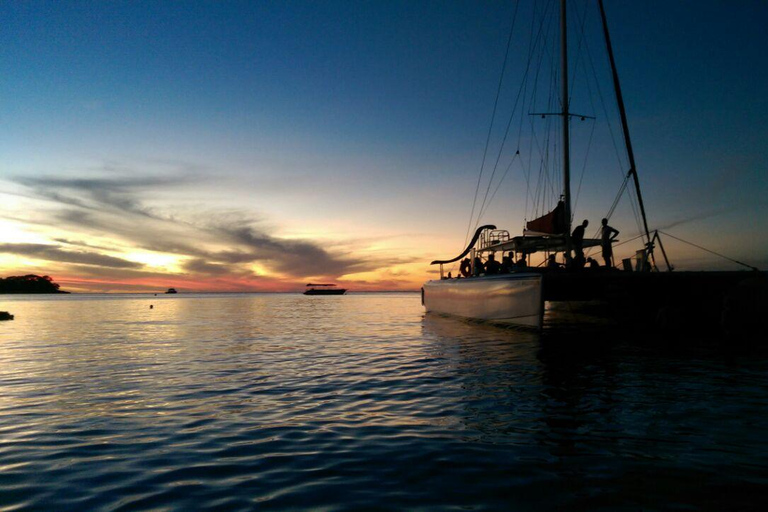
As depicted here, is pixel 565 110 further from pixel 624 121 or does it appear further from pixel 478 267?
pixel 478 267

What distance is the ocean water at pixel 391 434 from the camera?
14.5 ft

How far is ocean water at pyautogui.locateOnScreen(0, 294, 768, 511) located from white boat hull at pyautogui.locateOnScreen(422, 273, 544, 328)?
492 centimetres

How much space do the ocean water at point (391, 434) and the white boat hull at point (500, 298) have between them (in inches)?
194

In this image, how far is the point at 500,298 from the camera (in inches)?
842

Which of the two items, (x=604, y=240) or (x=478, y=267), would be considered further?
(x=478, y=267)

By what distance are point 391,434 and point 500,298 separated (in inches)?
622

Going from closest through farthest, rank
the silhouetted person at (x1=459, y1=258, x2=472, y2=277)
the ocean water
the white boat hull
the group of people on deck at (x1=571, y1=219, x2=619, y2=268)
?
the ocean water, the white boat hull, the group of people on deck at (x1=571, y1=219, x2=619, y2=268), the silhouetted person at (x1=459, y1=258, x2=472, y2=277)

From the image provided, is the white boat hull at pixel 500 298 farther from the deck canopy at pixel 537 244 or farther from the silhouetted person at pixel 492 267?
the deck canopy at pixel 537 244

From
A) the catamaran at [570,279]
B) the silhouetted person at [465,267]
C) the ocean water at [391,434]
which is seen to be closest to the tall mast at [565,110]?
the catamaran at [570,279]

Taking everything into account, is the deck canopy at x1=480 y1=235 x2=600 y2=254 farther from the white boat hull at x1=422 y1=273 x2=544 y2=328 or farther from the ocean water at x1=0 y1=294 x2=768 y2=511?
the ocean water at x1=0 y1=294 x2=768 y2=511

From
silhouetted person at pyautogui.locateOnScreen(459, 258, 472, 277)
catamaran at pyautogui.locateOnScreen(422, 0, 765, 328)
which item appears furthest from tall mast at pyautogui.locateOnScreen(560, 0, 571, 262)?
silhouetted person at pyautogui.locateOnScreen(459, 258, 472, 277)

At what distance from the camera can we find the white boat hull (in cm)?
1852

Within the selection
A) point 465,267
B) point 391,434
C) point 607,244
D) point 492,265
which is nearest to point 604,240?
point 607,244

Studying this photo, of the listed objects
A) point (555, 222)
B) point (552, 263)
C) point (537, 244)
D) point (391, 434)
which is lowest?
point (391, 434)
